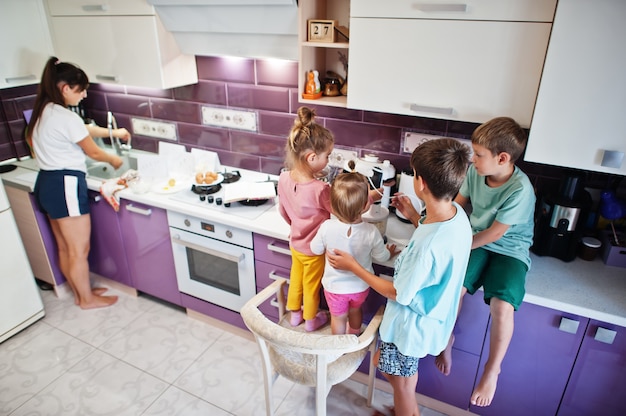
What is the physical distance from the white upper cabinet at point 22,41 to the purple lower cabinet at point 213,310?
1514 mm

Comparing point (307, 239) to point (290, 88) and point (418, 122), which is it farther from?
Result: point (290, 88)

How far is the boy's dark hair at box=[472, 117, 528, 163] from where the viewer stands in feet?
4.68

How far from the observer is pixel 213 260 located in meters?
2.23

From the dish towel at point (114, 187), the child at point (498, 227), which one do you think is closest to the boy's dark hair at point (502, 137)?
the child at point (498, 227)

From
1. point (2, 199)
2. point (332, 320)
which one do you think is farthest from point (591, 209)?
point (2, 199)

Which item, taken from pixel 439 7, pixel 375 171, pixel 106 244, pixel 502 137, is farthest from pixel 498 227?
pixel 106 244

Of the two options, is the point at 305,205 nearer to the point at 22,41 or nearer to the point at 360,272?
the point at 360,272

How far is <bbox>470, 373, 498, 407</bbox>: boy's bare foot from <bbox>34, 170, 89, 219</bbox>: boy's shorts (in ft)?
7.07

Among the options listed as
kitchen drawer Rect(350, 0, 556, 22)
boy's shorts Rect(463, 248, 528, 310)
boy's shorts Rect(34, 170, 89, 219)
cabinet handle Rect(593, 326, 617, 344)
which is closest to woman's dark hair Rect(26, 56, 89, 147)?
boy's shorts Rect(34, 170, 89, 219)

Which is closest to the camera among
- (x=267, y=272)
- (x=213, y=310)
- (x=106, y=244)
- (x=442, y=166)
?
(x=442, y=166)

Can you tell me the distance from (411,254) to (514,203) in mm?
429

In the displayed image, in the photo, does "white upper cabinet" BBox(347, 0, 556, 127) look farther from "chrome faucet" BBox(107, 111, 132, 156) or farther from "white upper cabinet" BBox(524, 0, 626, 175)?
"chrome faucet" BBox(107, 111, 132, 156)

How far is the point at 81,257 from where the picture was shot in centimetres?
252

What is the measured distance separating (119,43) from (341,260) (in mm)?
1641
